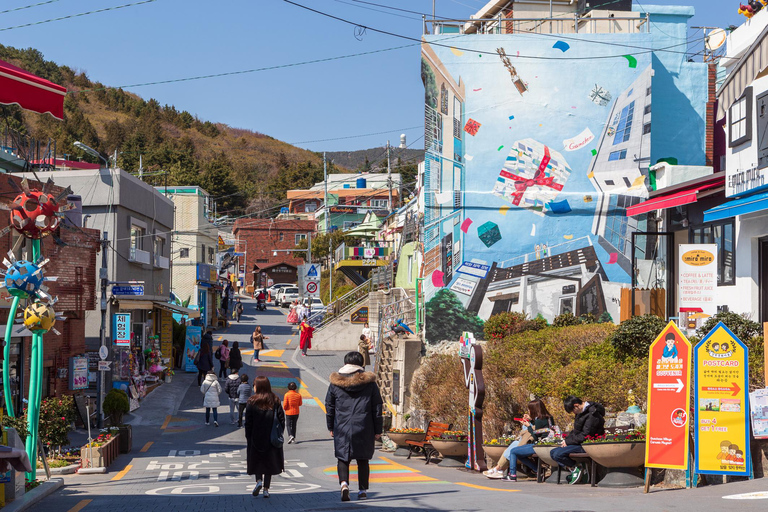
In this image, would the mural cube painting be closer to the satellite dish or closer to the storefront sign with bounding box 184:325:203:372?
the satellite dish

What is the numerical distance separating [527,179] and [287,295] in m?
43.3

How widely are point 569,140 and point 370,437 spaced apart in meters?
16.5

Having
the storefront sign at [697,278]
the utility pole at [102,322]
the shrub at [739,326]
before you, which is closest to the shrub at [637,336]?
the shrub at [739,326]

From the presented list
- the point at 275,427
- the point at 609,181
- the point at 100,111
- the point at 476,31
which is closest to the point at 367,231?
the point at 476,31

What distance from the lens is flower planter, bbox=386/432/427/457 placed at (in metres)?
17.4

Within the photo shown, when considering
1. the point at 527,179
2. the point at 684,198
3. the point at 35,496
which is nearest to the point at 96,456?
the point at 35,496

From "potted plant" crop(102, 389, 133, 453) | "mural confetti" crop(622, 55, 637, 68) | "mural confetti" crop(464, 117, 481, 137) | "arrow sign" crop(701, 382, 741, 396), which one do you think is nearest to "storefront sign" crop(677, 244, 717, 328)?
"arrow sign" crop(701, 382, 741, 396)

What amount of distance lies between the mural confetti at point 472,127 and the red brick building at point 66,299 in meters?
11.0

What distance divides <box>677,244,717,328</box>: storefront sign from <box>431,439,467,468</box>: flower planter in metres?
4.83

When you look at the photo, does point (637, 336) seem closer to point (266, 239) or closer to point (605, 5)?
point (605, 5)

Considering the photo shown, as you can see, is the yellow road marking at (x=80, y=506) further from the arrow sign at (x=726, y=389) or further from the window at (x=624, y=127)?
the window at (x=624, y=127)

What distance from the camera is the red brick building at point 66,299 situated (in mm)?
19750

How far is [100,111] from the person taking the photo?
492ft

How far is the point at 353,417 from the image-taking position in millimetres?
9695
